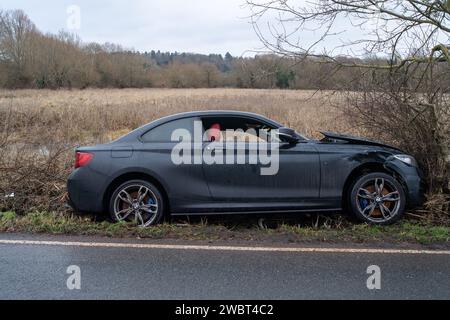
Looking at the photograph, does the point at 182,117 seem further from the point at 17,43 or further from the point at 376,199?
the point at 17,43

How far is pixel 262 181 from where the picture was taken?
577 cm

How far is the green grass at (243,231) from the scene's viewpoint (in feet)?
17.6

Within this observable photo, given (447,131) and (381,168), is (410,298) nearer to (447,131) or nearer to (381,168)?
(381,168)

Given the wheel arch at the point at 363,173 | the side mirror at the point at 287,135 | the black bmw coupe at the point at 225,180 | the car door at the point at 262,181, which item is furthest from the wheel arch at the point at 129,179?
the wheel arch at the point at 363,173

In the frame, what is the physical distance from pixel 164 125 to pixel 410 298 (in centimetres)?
364

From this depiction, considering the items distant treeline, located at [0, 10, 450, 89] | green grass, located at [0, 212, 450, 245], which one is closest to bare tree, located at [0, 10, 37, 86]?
distant treeline, located at [0, 10, 450, 89]

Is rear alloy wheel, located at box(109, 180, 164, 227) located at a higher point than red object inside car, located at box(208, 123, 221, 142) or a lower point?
lower

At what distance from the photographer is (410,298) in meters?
3.78

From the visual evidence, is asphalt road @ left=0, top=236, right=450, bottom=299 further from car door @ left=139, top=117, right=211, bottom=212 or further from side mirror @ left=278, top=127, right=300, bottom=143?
side mirror @ left=278, top=127, right=300, bottom=143

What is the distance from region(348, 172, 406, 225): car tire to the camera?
228 inches

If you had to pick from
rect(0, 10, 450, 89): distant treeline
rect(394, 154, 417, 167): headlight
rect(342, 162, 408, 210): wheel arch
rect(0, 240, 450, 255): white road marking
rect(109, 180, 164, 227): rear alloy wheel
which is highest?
rect(0, 10, 450, 89): distant treeline

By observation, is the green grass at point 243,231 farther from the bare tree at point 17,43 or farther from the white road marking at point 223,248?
the bare tree at point 17,43

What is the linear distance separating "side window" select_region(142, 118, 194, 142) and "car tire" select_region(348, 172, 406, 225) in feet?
7.47

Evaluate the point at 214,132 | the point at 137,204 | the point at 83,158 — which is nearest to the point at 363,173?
the point at 214,132
